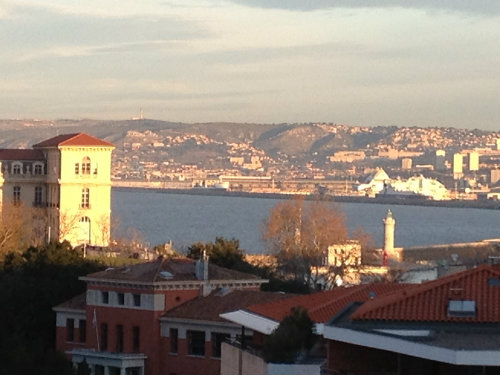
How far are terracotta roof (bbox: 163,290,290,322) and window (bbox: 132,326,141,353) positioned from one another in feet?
2.15

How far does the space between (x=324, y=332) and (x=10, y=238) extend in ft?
101

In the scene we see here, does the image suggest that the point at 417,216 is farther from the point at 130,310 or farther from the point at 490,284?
the point at 490,284

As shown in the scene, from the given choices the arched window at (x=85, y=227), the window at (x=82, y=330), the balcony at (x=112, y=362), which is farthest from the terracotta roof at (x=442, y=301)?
the arched window at (x=85, y=227)

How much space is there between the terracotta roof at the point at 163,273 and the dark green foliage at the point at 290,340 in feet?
36.6

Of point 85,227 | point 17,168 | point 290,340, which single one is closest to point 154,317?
point 290,340

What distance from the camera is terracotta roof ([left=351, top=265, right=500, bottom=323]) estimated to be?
14789 millimetres

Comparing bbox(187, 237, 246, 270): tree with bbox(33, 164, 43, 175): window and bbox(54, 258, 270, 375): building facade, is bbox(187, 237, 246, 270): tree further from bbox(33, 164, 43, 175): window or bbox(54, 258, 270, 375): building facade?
bbox(33, 164, 43, 175): window

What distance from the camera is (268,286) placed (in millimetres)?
33938

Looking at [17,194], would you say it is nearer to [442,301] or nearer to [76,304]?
[76,304]

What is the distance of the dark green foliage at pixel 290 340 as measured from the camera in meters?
16.0

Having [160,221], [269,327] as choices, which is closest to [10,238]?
[269,327]

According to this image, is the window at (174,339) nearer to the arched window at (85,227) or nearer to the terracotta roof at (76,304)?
the terracotta roof at (76,304)

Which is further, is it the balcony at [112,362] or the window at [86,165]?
the window at [86,165]

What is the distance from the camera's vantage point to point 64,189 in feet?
166
